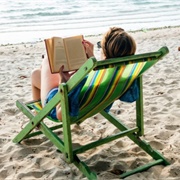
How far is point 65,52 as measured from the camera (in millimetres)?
2939

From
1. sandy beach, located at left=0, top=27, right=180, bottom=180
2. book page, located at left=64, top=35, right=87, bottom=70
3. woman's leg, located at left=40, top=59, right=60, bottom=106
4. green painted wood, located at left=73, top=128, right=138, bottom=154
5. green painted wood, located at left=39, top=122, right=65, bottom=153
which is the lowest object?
sandy beach, located at left=0, top=27, right=180, bottom=180

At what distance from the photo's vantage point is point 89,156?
326cm

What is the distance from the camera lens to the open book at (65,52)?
2896 millimetres

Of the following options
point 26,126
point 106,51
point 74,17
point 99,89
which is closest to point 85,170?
point 99,89

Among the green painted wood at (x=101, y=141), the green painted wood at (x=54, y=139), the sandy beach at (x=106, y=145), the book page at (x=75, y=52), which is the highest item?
the book page at (x=75, y=52)

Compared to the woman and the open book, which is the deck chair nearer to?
the woman

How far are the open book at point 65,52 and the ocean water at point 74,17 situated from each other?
28.7 feet

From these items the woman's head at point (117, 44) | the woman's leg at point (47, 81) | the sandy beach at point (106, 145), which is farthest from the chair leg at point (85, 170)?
the woman's head at point (117, 44)

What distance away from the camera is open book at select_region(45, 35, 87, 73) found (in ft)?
9.50

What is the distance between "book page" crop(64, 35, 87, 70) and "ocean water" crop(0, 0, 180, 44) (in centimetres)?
873

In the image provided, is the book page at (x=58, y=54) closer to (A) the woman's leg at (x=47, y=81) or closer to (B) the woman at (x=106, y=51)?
(B) the woman at (x=106, y=51)

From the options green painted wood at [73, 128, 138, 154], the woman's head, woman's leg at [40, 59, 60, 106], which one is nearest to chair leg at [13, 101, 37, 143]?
woman's leg at [40, 59, 60, 106]

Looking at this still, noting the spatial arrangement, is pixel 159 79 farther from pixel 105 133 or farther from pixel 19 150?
pixel 19 150

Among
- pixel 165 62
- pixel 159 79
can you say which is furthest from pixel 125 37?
pixel 165 62
